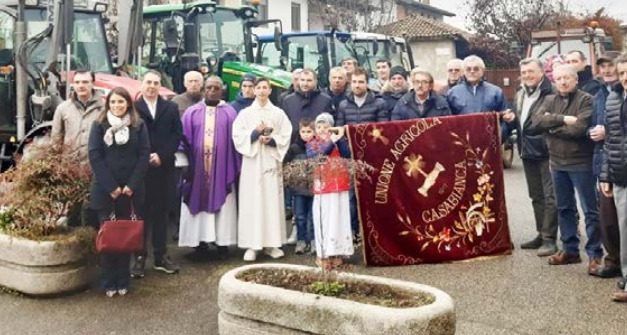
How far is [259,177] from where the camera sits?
24.0ft

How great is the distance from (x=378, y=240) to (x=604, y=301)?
2.04m

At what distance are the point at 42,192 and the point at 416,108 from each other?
353cm

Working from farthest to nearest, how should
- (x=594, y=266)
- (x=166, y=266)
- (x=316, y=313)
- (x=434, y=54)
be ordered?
(x=434, y=54) → (x=166, y=266) → (x=594, y=266) → (x=316, y=313)

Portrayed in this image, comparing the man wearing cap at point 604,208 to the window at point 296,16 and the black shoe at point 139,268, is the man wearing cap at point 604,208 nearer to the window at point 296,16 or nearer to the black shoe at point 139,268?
the black shoe at point 139,268

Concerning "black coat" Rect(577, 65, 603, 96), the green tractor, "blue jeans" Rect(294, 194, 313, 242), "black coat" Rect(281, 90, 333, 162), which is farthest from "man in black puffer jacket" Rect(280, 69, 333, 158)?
the green tractor

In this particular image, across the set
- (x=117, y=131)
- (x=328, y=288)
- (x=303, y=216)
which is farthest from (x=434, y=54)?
(x=328, y=288)

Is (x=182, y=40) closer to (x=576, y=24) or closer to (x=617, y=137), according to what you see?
(x=617, y=137)

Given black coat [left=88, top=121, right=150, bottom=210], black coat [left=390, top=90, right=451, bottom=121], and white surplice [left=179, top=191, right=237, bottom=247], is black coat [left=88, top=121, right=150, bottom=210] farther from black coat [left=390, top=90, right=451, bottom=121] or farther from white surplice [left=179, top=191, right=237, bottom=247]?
black coat [left=390, top=90, right=451, bottom=121]

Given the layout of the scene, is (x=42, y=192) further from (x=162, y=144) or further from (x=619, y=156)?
(x=619, y=156)

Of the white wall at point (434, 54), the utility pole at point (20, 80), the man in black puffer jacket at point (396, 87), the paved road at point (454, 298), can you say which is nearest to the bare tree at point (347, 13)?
the white wall at point (434, 54)

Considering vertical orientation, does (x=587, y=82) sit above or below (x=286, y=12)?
below

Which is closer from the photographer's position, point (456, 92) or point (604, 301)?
point (604, 301)

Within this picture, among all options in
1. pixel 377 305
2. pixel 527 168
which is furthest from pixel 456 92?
pixel 377 305

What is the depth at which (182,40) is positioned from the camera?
1256 centimetres
